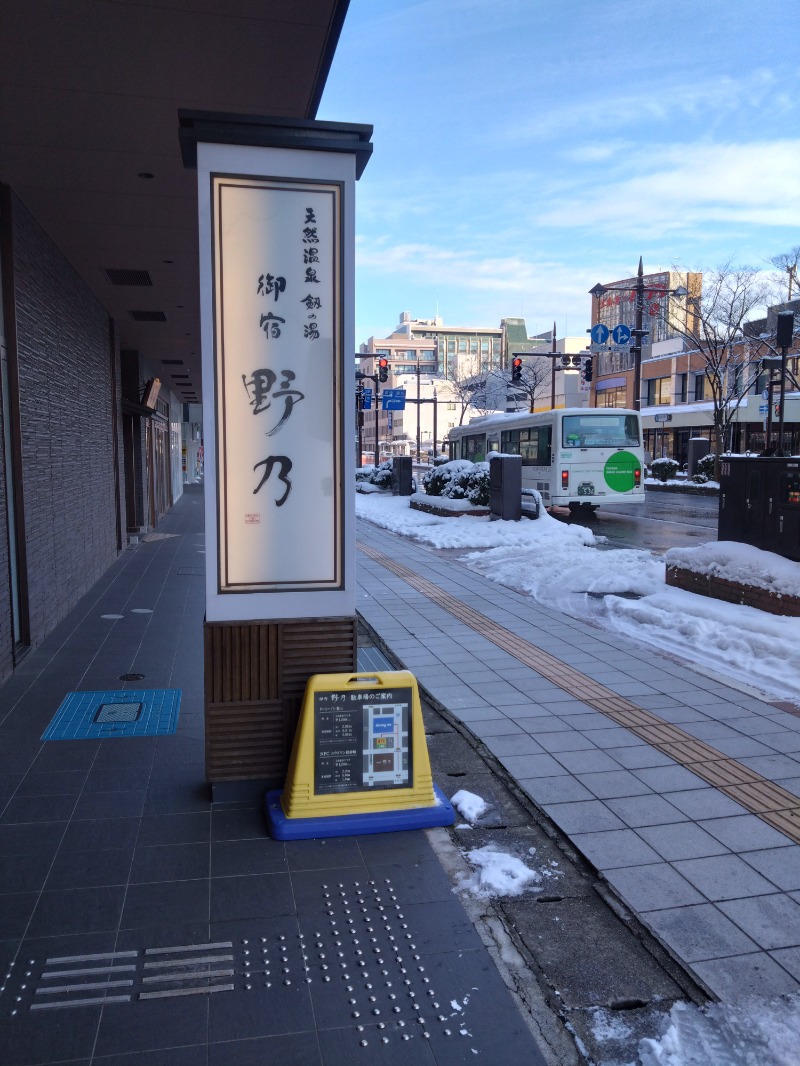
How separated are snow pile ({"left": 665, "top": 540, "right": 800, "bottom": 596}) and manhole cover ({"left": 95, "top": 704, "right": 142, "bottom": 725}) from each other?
241 inches

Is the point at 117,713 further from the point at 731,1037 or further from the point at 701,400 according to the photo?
the point at 701,400

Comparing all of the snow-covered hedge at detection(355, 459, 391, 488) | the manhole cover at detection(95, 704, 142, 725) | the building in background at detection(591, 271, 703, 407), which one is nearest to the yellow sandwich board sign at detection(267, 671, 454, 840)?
the manhole cover at detection(95, 704, 142, 725)

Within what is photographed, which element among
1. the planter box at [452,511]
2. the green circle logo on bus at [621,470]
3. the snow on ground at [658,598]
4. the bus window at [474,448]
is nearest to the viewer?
the snow on ground at [658,598]

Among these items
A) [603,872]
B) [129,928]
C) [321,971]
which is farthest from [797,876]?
[129,928]

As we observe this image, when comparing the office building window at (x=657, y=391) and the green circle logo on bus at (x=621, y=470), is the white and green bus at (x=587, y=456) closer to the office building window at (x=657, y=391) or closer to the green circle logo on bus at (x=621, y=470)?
the green circle logo on bus at (x=621, y=470)

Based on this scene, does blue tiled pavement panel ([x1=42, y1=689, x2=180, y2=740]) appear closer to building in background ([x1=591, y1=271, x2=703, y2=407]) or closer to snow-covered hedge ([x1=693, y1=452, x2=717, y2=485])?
snow-covered hedge ([x1=693, y1=452, x2=717, y2=485])

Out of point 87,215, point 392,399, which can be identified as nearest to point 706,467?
point 392,399

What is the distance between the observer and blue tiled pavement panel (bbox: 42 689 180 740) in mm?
5227

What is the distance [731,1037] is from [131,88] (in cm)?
Answer: 594

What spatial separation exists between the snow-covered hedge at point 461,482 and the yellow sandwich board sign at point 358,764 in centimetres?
1576

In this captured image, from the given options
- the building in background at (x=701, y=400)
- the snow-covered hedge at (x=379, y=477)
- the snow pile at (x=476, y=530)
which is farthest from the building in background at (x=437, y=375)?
the snow pile at (x=476, y=530)

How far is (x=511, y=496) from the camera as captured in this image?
1805cm

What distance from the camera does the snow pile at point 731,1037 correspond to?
249 centimetres

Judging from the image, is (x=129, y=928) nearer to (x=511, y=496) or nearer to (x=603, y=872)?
(x=603, y=872)
